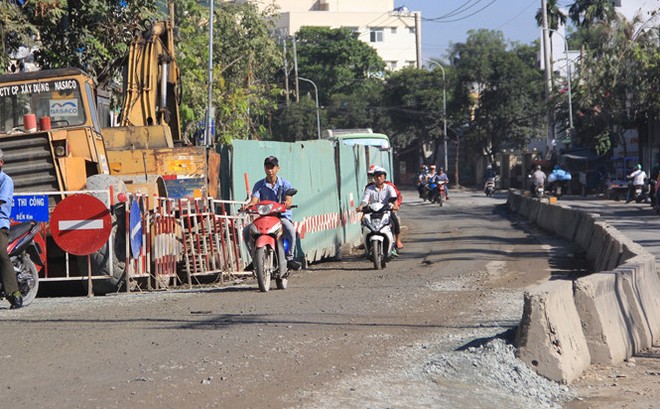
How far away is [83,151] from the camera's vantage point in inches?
594

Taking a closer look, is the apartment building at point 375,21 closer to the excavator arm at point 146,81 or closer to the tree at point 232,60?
the tree at point 232,60

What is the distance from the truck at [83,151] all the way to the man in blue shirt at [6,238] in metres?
2.70

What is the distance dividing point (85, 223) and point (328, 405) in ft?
25.3

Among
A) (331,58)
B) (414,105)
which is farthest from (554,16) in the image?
(331,58)

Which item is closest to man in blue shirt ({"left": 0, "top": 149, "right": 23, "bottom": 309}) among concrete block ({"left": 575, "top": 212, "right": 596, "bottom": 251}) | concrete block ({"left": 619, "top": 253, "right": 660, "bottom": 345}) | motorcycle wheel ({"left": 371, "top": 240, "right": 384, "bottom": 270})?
concrete block ({"left": 619, "top": 253, "right": 660, "bottom": 345})

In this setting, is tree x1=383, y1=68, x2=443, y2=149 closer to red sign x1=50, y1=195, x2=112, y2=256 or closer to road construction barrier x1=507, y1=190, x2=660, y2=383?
red sign x1=50, y1=195, x2=112, y2=256

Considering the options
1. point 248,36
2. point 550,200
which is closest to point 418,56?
point 248,36

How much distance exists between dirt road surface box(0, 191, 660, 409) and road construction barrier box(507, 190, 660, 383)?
6.1 inches

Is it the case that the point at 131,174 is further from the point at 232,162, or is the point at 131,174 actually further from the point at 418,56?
the point at 418,56

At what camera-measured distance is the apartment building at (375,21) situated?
113 metres

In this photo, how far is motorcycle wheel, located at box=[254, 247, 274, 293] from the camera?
1257cm

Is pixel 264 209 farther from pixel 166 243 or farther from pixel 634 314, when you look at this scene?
pixel 634 314

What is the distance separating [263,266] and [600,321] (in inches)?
204

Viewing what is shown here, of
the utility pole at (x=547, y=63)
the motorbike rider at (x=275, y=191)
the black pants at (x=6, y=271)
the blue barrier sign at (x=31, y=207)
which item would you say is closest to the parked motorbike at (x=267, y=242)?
the motorbike rider at (x=275, y=191)
